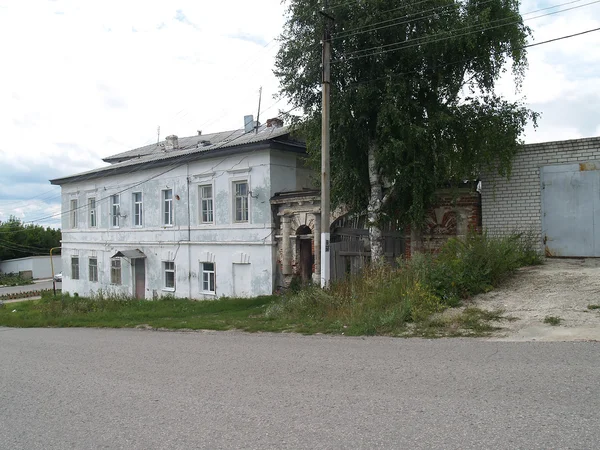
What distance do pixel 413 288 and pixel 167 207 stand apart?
16553 mm

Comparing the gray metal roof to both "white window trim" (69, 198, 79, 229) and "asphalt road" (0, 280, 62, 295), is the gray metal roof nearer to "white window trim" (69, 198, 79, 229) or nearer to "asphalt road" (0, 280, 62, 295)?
"white window trim" (69, 198, 79, 229)

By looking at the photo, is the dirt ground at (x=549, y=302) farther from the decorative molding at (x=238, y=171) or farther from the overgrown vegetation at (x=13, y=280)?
the overgrown vegetation at (x=13, y=280)

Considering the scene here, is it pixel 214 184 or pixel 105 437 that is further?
pixel 214 184

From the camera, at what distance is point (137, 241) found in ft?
85.1

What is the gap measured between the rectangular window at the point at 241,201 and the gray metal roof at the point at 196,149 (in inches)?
54.1

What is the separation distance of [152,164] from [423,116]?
14.5 m

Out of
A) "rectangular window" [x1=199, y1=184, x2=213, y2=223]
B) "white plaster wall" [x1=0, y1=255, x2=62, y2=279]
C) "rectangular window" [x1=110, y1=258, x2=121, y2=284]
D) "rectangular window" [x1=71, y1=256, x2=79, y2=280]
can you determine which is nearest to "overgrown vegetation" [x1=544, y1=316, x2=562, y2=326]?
"rectangular window" [x1=199, y1=184, x2=213, y2=223]

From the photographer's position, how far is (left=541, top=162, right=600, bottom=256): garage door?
13.0 metres

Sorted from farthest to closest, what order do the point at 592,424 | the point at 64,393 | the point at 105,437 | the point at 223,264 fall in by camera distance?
the point at 223,264 → the point at 64,393 → the point at 105,437 → the point at 592,424

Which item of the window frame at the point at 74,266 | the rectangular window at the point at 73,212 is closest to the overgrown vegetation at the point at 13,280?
the window frame at the point at 74,266

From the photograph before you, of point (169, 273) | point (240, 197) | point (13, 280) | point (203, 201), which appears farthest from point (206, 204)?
point (13, 280)

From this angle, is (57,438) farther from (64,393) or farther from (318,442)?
(318,442)

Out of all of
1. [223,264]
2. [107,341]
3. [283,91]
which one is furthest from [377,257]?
[223,264]

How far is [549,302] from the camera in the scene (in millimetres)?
9383
